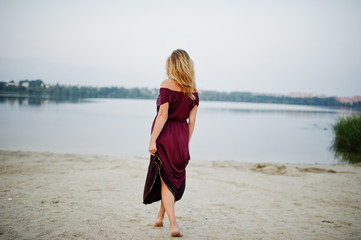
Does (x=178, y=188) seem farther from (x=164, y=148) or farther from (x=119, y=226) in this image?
(x=119, y=226)

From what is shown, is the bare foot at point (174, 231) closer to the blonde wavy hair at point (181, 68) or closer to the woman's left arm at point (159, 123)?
the woman's left arm at point (159, 123)

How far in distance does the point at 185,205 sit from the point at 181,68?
2388mm

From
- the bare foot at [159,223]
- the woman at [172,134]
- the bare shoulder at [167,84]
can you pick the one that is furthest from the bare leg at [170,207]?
the bare shoulder at [167,84]

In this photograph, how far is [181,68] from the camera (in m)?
2.89

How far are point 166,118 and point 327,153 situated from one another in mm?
13488

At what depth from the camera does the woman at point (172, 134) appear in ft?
9.52

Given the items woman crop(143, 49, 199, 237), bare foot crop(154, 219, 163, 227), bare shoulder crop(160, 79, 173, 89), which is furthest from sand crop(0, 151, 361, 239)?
bare shoulder crop(160, 79, 173, 89)

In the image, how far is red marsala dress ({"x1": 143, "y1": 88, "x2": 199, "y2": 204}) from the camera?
9.64ft

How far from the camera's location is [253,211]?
421 cm

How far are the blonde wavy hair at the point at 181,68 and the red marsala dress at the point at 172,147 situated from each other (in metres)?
0.13

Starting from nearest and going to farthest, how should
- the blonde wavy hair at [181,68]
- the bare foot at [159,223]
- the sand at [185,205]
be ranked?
1. the blonde wavy hair at [181,68]
2. the sand at [185,205]
3. the bare foot at [159,223]

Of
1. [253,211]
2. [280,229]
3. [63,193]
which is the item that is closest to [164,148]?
[280,229]

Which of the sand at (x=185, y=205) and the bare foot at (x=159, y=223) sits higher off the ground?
the bare foot at (x=159, y=223)

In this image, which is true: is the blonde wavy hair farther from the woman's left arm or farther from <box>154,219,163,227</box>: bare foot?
<box>154,219,163,227</box>: bare foot
